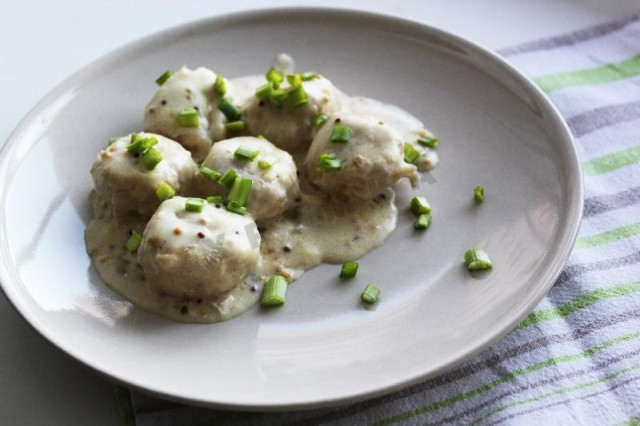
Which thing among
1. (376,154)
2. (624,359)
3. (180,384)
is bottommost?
(624,359)

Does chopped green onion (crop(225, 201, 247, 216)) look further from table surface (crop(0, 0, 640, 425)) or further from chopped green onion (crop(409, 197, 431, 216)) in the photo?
table surface (crop(0, 0, 640, 425))

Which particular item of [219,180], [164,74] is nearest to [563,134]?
[219,180]

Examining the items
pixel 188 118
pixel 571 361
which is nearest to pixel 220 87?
pixel 188 118

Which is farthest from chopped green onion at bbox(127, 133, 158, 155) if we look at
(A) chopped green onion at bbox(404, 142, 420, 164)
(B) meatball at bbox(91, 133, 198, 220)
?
(A) chopped green onion at bbox(404, 142, 420, 164)

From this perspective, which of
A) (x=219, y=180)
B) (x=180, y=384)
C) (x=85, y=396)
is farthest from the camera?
(x=219, y=180)

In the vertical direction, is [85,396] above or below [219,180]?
below

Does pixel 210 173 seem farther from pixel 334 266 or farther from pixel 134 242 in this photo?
pixel 334 266

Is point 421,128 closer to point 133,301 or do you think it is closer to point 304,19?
point 304,19
